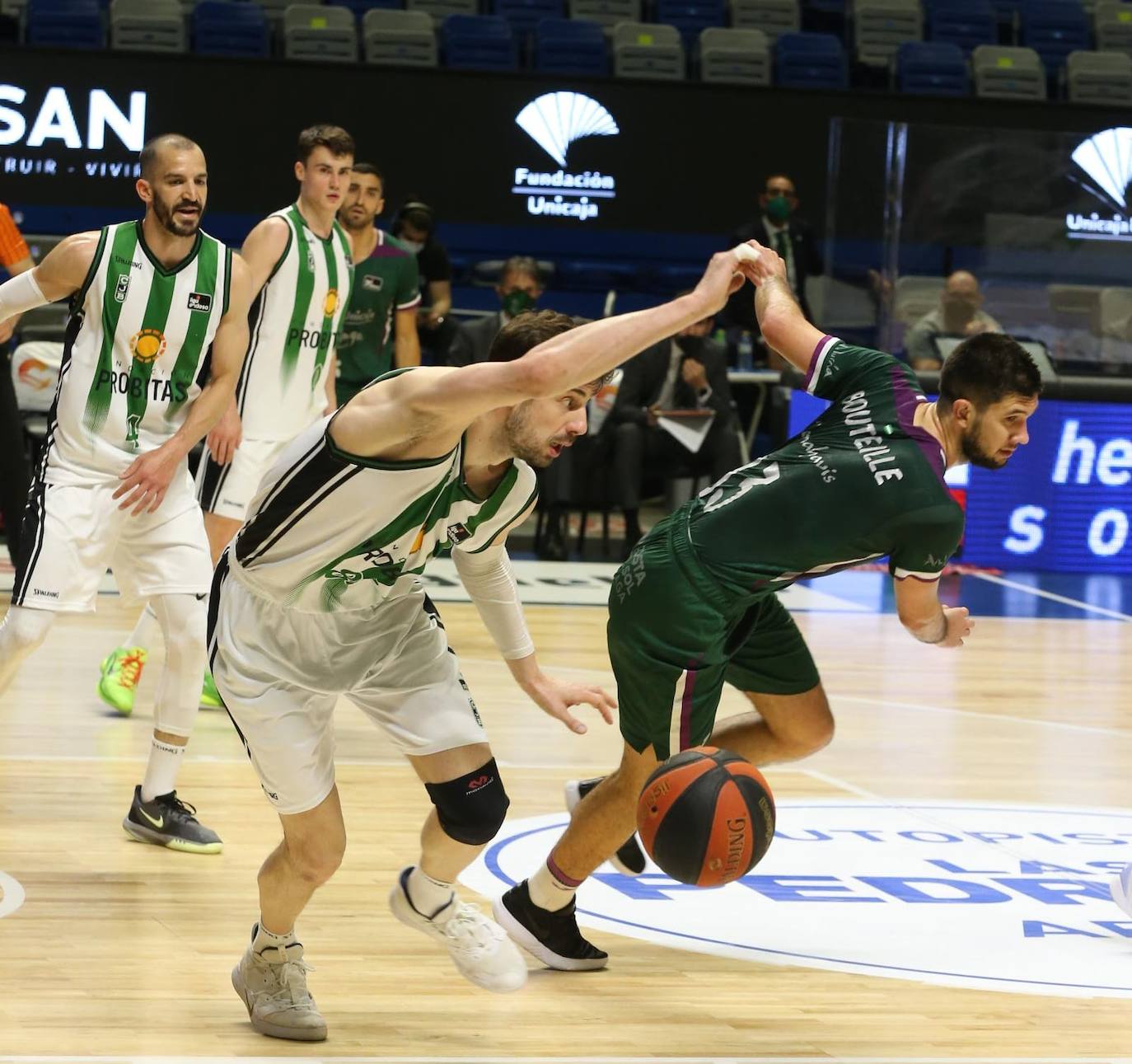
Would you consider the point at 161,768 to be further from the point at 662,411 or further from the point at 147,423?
the point at 662,411

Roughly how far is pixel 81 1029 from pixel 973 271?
9.70 m

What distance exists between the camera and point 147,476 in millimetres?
5176

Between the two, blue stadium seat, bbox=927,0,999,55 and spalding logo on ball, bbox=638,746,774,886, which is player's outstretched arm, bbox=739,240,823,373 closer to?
spalding logo on ball, bbox=638,746,774,886

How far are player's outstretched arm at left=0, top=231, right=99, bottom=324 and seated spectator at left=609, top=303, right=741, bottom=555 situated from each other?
21.0 ft

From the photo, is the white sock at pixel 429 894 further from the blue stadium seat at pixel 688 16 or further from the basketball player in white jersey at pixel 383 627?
the blue stadium seat at pixel 688 16

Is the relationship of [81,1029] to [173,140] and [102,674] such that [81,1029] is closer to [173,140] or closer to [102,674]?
[173,140]

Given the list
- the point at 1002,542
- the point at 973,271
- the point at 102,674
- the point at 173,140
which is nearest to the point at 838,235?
the point at 973,271

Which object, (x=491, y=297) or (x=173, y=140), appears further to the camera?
(x=491, y=297)

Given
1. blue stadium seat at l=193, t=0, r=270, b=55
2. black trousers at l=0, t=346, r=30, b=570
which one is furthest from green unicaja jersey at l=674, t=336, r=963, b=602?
blue stadium seat at l=193, t=0, r=270, b=55

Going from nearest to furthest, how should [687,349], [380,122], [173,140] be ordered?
[173,140]
[687,349]
[380,122]

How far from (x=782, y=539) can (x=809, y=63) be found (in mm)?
13012

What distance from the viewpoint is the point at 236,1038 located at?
3.65 meters

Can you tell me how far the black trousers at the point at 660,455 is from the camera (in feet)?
37.4

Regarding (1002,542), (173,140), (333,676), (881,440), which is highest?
(173,140)
